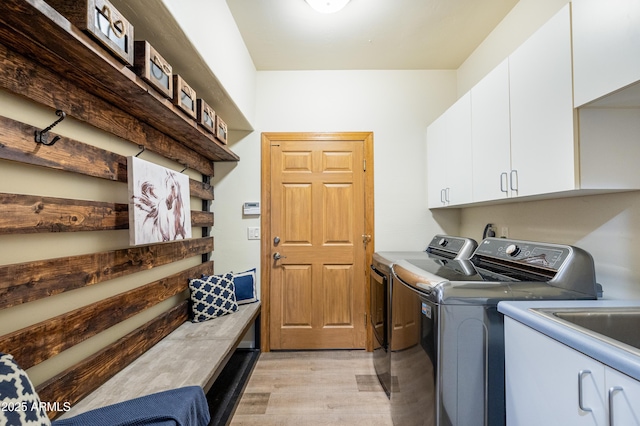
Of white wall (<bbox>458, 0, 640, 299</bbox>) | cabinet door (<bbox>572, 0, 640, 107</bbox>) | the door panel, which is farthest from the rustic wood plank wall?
white wall (<bbox>458, 0, 640, 299</bbox>)

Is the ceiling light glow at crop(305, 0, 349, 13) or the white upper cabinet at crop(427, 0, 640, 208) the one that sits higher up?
the ceiling light glow at crop(305, 0, 349, 13)

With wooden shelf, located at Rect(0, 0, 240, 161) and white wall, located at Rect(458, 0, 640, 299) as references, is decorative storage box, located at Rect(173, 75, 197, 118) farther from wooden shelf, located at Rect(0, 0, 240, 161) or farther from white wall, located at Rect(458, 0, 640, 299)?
white wall, located at Rect(458, 0, 640, 299)

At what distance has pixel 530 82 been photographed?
146 centimetres

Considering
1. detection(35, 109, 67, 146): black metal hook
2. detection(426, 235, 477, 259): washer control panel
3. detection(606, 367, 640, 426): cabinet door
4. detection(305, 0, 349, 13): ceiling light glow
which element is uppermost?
detection(305, 0, 349, 13): ceiling light glow

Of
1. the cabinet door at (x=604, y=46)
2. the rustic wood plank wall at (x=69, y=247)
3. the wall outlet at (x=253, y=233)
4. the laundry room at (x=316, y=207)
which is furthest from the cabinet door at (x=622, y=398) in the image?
the wall outlet at (x=253, y=233)

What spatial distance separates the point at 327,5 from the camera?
6.08ft

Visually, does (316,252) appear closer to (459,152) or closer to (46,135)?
(459,152)

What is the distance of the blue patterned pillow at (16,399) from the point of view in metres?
0.81

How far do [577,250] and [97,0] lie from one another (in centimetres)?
211

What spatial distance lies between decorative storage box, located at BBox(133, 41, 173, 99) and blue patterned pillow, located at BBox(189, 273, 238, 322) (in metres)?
1.37

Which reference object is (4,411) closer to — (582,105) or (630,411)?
(630,411)

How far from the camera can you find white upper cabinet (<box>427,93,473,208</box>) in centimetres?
210

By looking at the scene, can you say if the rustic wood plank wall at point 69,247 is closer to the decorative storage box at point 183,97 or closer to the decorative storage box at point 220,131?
the decorative storage box at point 183,97

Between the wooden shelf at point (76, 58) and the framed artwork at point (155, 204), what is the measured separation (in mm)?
273
